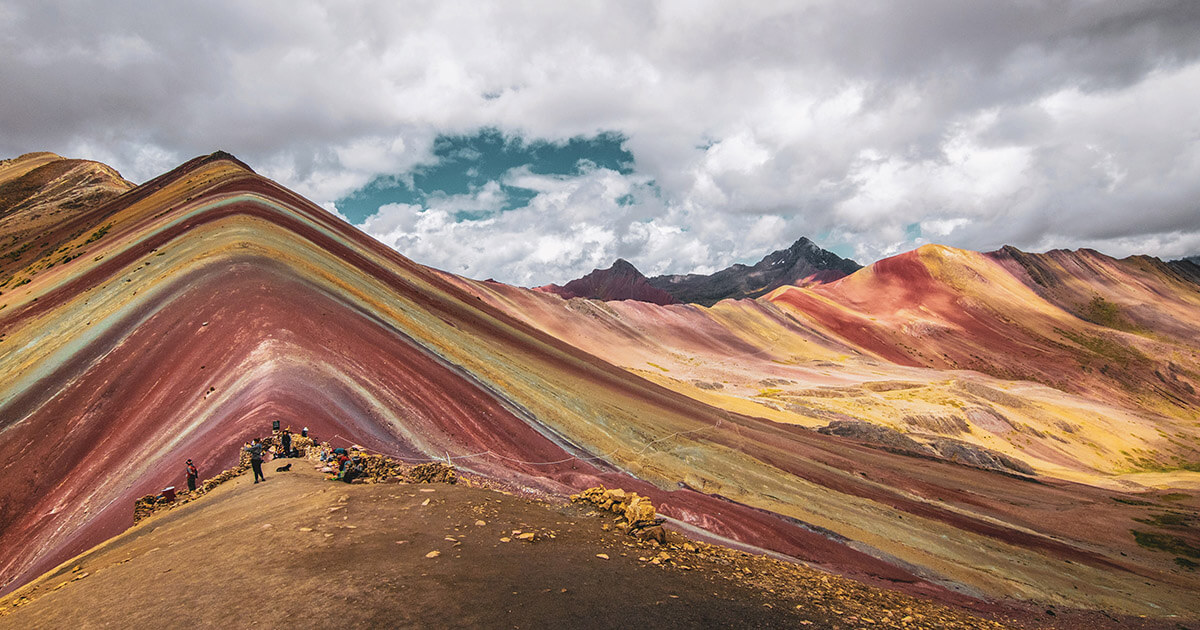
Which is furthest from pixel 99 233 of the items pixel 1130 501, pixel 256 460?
pixel 1130 501

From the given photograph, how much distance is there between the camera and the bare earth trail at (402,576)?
7918 millimetres

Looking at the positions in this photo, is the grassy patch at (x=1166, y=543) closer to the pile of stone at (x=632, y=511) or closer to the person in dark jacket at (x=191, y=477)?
the pile of stone at (x=632, y=511)

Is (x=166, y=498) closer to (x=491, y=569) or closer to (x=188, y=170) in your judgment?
(x=491, y=569)

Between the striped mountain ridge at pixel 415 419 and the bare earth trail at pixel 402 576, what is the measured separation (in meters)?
4.81

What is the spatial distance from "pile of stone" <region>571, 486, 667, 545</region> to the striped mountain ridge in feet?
13.4

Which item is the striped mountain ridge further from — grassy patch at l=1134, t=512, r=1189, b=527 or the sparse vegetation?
grassy patch at l=1134, t=512, r=1189, b=527

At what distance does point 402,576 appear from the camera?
28.9 feet

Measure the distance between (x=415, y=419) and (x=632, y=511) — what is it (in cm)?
1225

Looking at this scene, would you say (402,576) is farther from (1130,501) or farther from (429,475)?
(1130,501)

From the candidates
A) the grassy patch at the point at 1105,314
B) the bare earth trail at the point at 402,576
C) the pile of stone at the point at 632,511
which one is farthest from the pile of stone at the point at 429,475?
the grassy patch at the point at 1105,314

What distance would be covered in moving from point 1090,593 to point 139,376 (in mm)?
43619

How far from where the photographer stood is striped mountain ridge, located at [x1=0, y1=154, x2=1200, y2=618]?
1831cm

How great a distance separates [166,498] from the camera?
13.3m

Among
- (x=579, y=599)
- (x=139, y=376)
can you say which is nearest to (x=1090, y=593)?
(x=579, y=599)
